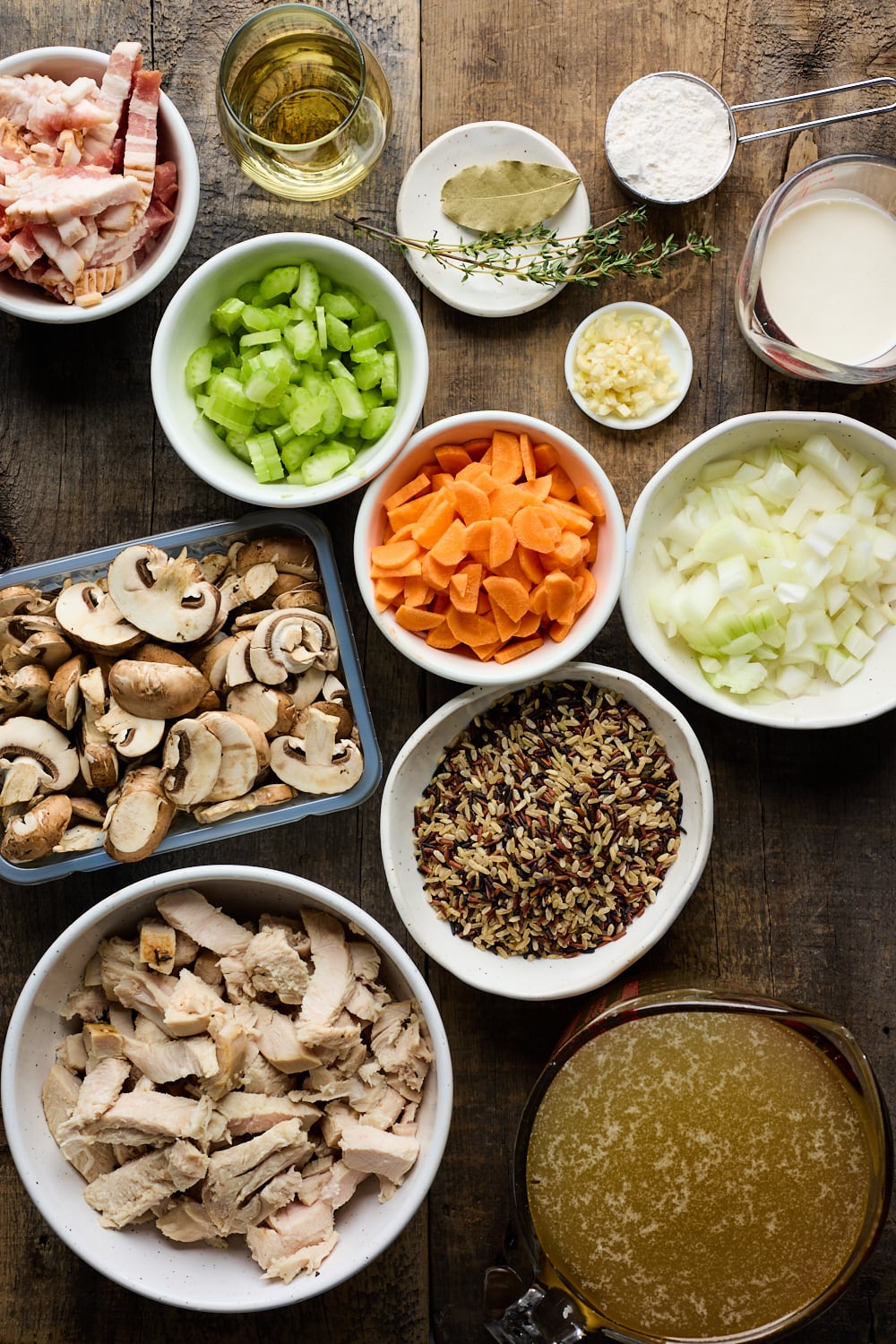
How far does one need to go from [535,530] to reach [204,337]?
0.65 meters

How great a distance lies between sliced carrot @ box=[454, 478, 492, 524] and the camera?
1507 millimetres

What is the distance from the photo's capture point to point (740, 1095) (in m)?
1.42

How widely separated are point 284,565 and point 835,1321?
170cm

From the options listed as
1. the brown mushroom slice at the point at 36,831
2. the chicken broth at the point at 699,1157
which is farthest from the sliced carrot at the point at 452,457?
the chicken broth at the point at 699,1157

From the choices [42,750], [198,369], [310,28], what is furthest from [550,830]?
[310,28]

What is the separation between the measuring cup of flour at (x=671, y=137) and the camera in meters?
1.63

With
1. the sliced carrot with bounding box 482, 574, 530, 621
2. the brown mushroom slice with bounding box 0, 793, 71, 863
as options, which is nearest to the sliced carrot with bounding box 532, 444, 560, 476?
the sliced carrot with bounding box 482, 574, 530, 621

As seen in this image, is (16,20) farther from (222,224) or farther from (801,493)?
(801,493)

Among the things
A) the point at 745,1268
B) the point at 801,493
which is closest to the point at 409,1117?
the point at 745,1268

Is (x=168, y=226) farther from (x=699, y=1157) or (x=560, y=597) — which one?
(x=699, y=1157)

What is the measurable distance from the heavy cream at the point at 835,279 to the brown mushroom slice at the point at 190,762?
1211mm

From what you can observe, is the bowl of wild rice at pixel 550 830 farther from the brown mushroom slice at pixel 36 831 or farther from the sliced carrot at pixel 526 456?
the brown mushroom slice at pixel 36 831

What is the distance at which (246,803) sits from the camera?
1.53m

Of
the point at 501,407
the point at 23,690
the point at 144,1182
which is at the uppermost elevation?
the point at 501,407
